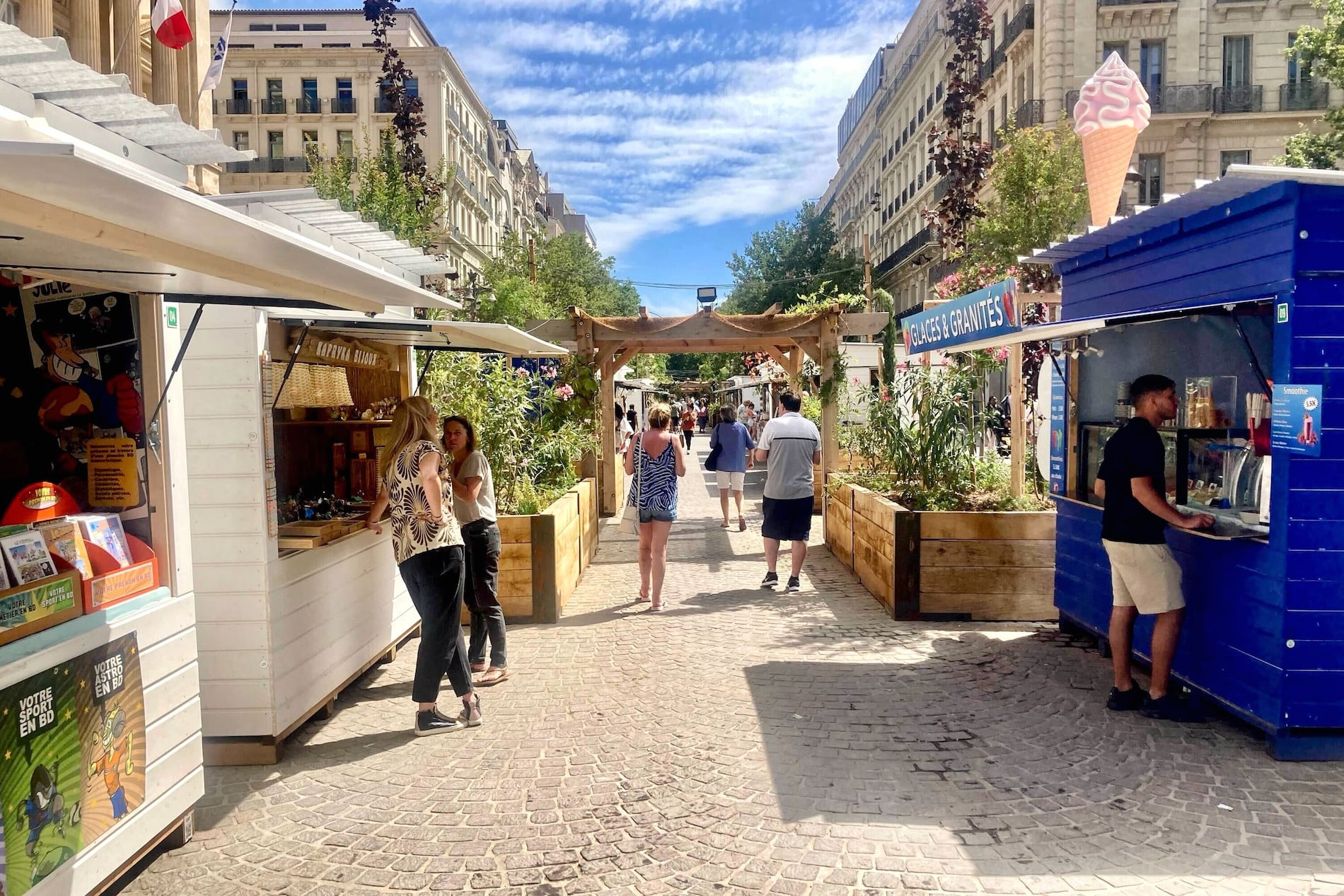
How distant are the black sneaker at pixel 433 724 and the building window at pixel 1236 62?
3538 cm

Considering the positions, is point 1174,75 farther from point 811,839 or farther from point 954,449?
point 811,839

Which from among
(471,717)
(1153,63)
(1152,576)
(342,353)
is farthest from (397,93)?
(1153,63)

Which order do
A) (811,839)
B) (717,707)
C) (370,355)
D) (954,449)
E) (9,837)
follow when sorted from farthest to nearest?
(954,449)
(370,355)
(717,707)
(811,839)
(9,837)

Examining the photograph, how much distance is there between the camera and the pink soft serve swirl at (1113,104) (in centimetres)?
645

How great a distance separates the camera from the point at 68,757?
2.84m

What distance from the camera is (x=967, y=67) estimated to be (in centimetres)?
1143

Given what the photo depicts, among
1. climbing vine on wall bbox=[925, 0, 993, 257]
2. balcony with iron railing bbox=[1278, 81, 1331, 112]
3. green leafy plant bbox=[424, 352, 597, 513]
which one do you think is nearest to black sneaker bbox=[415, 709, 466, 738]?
green leafy plant bbox=[424, 352, 597, 513]

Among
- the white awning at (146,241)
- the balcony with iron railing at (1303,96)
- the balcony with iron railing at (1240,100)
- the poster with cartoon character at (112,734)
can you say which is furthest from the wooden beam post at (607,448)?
the balcony with iron railing at (1303,96)

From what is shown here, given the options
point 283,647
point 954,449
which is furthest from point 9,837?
point 954,449

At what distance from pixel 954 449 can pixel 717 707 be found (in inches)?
147

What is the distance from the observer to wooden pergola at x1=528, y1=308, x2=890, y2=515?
12.1 metres

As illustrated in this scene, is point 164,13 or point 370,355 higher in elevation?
point 164,13

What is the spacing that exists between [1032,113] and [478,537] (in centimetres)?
3102

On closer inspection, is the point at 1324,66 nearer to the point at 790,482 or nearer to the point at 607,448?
the point at 607,448
